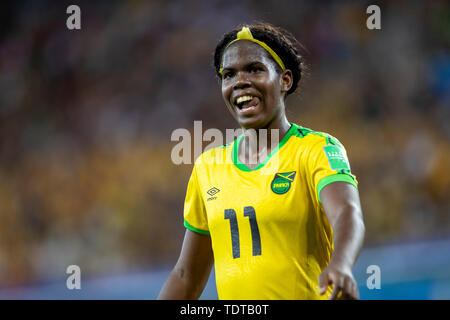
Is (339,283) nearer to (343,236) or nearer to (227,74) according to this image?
(343,236)

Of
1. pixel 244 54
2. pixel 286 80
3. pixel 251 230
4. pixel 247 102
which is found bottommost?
pixel 251 230

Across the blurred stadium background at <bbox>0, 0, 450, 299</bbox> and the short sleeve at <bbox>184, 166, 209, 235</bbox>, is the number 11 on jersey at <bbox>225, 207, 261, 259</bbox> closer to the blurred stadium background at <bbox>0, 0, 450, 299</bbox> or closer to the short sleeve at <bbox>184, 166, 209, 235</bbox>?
the short sleeve at <bbox>184, 166, 209, 235</bbox>

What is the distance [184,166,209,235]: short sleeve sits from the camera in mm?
2725

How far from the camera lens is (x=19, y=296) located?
7.05 metres

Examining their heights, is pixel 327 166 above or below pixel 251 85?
below

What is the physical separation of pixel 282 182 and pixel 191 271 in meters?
0.63

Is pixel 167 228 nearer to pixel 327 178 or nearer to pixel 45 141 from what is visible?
pixel 45 141

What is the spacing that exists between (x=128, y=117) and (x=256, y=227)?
623 centimetres

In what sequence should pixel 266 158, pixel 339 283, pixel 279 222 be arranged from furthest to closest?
pixel 266 158, pixel 279 222, pixel 339 283

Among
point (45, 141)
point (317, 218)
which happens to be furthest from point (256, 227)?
point (45, 141)

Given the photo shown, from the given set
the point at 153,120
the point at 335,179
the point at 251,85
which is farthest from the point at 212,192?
the point at 153,120

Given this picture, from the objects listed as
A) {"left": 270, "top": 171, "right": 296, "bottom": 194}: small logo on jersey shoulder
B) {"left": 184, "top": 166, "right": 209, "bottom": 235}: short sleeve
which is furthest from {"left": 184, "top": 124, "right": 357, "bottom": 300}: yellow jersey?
{"left": 184, "top": 166, "right": 209, "bottom": 235}: short sleeve

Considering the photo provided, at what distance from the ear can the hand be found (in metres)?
1.14

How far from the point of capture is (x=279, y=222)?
2387 mm
